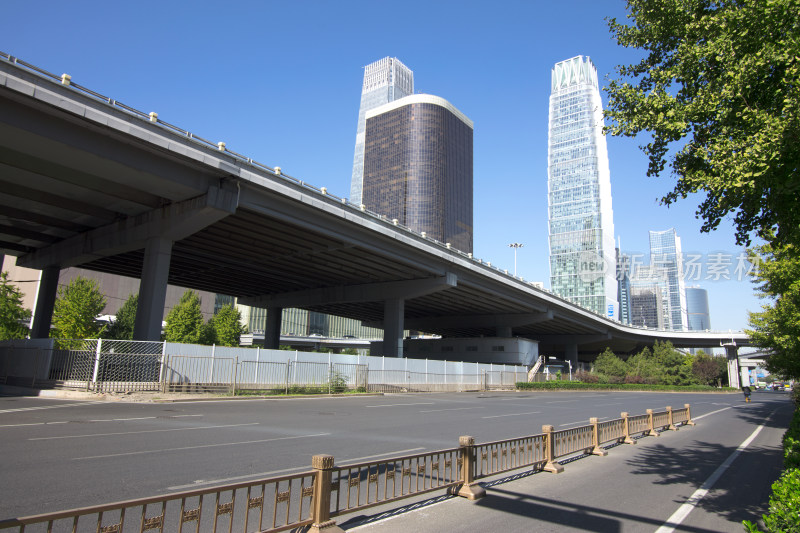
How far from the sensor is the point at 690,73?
909 cm

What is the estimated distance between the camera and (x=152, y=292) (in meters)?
28.2

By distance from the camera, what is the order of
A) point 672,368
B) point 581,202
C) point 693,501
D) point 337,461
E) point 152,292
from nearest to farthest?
point 693,501 < point 337,461 < point 152,292 < point 672,368 < point 581,202

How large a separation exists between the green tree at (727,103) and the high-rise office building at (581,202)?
500 feet

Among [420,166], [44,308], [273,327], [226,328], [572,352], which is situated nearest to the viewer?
[44,308]

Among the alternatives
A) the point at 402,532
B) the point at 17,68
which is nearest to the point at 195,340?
the point at 17,68

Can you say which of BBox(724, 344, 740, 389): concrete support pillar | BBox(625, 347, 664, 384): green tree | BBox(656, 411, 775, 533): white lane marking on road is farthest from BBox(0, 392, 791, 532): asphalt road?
BBox(724, 344, 740, 389): concrete support pillar

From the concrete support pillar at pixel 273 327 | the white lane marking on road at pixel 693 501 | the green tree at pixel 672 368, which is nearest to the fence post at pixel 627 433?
the white lane marking on road at pixel 693 501

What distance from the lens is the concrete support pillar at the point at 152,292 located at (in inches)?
1094

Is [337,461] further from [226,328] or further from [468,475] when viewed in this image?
[226,328]

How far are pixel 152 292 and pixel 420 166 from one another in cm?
12875

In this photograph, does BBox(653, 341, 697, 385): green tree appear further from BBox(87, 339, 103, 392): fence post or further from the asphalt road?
BBox(87, 339, 103, 392): fence post

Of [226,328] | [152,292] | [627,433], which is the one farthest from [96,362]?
[226,328]

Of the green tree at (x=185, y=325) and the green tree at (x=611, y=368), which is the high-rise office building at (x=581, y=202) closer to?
the green tree at (x=611, y=368)

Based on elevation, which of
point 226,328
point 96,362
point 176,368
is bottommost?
point 176,368
